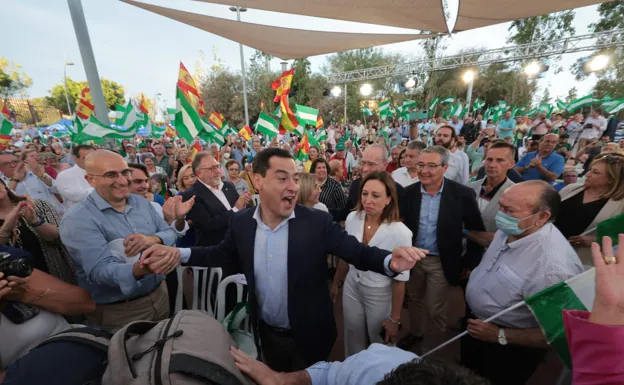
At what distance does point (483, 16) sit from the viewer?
5.93 meters

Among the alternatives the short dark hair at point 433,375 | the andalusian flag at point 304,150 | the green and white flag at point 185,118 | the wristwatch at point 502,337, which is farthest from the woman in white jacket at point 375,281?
the green and white flag at point 185,118

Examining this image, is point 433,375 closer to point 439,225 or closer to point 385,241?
point 385,241

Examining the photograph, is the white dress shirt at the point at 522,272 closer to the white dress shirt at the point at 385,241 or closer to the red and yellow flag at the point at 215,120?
the white dress shirt at the point at 385,241

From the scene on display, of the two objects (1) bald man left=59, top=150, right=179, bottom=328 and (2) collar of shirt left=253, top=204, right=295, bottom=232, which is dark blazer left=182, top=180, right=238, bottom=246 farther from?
(2) collar of shirt left=253, top=204, right=295, bottom=232

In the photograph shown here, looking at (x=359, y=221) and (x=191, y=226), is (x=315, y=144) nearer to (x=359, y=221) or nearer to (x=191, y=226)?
(x=191, y=226)

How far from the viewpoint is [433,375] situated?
770 millimetres

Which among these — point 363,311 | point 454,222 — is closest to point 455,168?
point 454,222

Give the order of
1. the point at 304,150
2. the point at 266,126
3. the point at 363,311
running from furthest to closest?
the point at 266,126 < the point at 304,150 < the point at 363,311

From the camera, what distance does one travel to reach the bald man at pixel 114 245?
1717mm

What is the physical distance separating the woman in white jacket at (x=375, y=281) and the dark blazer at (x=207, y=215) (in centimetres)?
158

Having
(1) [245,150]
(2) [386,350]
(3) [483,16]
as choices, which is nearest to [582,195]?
(2) [386,350]

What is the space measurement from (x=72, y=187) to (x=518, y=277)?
5.44 meters

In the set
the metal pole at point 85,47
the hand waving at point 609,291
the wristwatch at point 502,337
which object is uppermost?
the metal pole at point 85,47

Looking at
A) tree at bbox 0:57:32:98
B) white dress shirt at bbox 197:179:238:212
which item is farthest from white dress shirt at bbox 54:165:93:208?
tree at bbox 0:57:32:98
